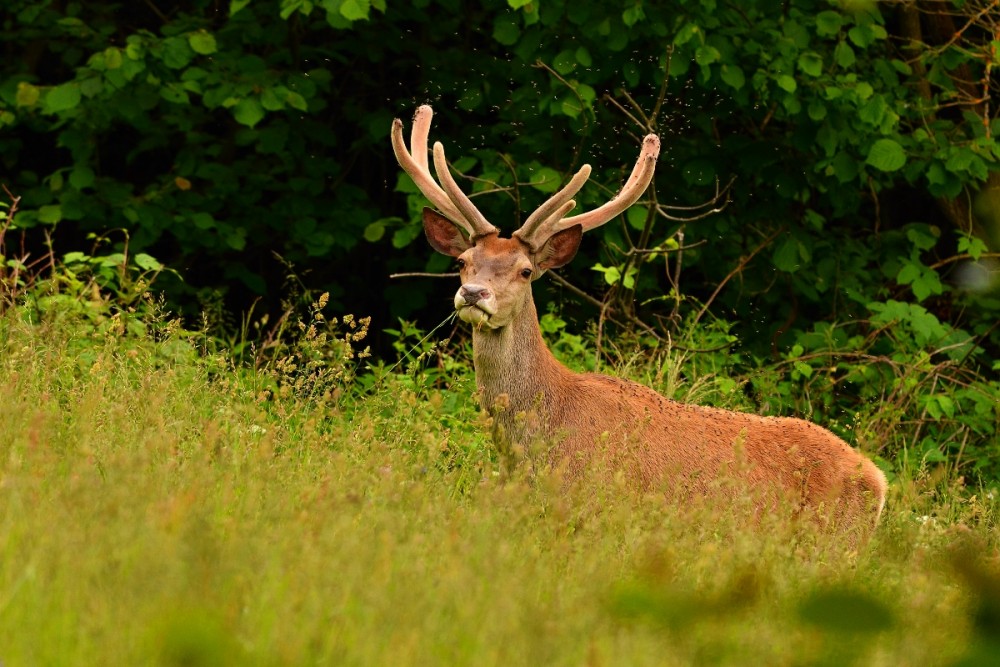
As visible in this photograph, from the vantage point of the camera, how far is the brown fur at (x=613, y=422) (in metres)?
5.84

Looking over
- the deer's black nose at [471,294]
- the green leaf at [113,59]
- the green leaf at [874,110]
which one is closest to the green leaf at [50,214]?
the green leaf at [113,59]

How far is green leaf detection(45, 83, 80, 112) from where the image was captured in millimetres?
8828

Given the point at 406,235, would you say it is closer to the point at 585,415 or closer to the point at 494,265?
the point at 494,265

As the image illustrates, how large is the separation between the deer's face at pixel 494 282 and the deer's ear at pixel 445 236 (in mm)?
290

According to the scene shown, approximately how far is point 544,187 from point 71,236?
14.7 ft

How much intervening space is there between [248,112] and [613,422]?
396cm

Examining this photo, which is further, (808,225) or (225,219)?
(225,219)

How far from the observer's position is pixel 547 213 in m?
6.25

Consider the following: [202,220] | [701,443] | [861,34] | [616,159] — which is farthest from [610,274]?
[202,220]

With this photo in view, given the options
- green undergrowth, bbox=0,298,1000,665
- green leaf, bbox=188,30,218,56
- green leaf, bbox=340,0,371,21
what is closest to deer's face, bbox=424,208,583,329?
green undergrowth, bbox=0,298,1000,665

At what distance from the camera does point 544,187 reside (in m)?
8.74

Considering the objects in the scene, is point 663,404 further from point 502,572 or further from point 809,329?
point 809,329

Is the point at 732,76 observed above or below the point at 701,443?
above

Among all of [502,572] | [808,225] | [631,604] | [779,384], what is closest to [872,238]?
[808,225]
